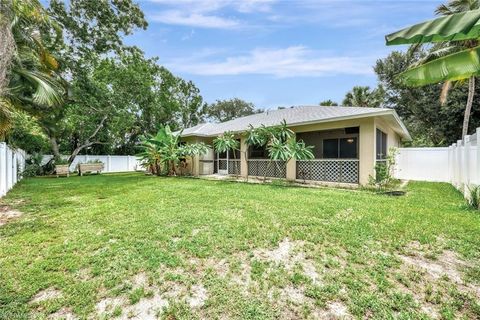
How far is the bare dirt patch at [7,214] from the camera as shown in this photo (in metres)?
5.97

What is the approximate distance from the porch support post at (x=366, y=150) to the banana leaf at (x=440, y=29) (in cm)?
732

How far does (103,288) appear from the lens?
3.06 meters

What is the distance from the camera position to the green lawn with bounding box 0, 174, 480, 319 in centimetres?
269

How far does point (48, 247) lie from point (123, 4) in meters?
14.0

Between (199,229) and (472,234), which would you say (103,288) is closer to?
(199,229)

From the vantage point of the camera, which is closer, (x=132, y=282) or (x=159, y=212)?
(x=132, y=282)

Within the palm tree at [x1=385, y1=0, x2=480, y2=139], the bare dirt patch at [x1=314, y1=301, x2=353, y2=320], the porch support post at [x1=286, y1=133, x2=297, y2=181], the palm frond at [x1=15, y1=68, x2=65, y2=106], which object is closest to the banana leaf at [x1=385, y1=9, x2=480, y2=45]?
the palm tree at [x1=385, y1=0, x2=480, y2=139]

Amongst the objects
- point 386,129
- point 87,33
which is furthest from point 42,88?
point 386,129

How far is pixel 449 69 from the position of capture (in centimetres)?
406

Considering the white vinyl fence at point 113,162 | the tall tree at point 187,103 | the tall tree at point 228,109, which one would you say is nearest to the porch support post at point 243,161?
the white vinyl fence at point 113,162

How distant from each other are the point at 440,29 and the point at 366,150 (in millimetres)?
8197

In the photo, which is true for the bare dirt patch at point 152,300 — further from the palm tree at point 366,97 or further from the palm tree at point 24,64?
the palm tree at point 366,97

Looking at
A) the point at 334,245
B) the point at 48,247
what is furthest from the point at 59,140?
the point at 334,245

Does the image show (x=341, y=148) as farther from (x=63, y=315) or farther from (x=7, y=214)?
(x=7, y=214)
